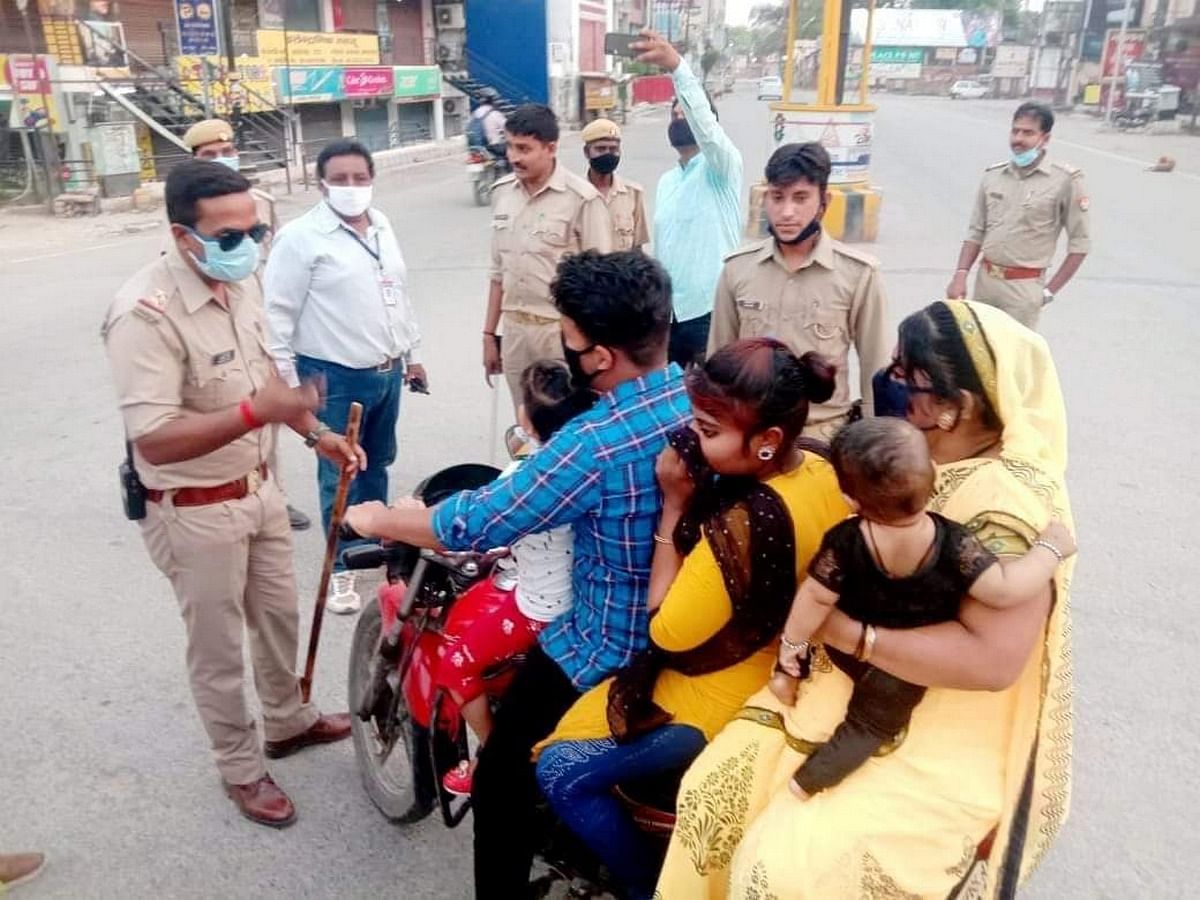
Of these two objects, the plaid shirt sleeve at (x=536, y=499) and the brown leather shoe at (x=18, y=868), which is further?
the brown leather shoe at (x=18, y=868)

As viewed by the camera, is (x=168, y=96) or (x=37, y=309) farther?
(x=168, y=96)

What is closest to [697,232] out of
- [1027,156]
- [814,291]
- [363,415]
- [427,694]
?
[814,291]

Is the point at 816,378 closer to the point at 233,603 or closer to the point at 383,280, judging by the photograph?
the point at 233,603

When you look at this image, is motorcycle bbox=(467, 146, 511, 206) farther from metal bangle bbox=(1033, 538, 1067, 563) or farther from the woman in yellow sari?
metal bangle bbox=(1033, 538, 1067, 563)

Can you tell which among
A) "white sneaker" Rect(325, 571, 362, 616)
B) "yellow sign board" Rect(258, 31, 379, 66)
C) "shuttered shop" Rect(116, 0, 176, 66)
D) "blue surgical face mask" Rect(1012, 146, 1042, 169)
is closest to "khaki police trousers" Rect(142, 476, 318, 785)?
"white sneaker" Rect(325, 571, 362, 616)

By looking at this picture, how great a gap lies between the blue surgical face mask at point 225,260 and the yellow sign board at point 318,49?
19659 millimetres

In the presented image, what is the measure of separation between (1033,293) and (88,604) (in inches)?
200

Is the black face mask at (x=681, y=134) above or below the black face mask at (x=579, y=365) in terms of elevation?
above

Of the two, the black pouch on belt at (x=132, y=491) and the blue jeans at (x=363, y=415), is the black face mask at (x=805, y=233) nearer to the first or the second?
the blue jeans at (x=363, y=415)

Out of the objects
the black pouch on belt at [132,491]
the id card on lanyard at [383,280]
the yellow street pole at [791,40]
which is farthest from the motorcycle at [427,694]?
the yellow street pole at [791,40]

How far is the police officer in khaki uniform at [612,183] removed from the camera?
5406mm

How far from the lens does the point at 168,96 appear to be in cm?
1864

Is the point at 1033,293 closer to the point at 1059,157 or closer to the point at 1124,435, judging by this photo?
the point at 1124,435

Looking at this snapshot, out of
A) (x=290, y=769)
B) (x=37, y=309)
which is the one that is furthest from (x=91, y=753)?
(x=37, y=309)
